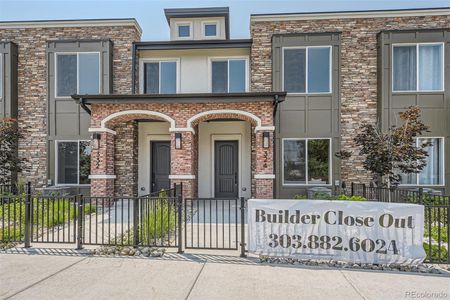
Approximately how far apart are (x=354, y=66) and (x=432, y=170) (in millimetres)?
5066

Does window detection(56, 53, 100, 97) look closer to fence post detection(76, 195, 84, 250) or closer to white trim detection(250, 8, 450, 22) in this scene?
white trim detection(250, 8, 450, 22)

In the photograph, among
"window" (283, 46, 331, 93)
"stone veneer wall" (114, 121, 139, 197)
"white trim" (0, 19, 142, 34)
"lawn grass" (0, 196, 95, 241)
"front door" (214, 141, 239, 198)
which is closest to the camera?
"lawn grass" (0, 196, 95, 241)

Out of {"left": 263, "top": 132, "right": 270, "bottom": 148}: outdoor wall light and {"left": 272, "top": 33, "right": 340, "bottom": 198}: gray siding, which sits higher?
{"left": 272, "top": 33, "right": 340, "bottom": 198}: gray siding

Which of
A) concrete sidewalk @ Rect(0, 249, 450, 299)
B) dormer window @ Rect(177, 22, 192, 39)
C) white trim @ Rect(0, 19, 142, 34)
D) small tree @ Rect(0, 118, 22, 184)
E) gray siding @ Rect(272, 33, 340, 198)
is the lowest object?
concrete sidewalk @ Rect(0, 249, 450, 299)

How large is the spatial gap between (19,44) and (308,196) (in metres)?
13.9

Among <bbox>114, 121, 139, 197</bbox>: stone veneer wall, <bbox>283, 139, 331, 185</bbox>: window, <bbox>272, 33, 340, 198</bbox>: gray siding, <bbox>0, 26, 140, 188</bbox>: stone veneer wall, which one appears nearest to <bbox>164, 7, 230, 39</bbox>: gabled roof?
<bbox>0, 26, 140, 188</bbox>: stone veneer wall

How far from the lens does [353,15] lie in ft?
40.2

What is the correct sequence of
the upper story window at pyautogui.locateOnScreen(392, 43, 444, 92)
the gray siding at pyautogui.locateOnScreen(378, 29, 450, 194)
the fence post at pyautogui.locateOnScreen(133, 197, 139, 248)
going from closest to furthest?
the fence post at pyautogui.locateOnScreen(133, 197, 139, 248)
the gray siding at pyautogui.locateOnScreen(378, 29, 450, 194)
the upper story window at pyautogui.locateOnScreen(392, 43, 444, 92)

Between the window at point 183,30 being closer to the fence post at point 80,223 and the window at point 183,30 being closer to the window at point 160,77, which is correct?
the window at point 160,77

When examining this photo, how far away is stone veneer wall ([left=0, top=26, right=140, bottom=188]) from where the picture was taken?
1275cm

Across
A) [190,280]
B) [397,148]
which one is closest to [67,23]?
[190,280]

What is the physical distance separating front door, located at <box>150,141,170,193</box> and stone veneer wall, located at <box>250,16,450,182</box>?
188 inches

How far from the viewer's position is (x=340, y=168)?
11852 mm

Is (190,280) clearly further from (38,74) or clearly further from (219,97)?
(38,74)
